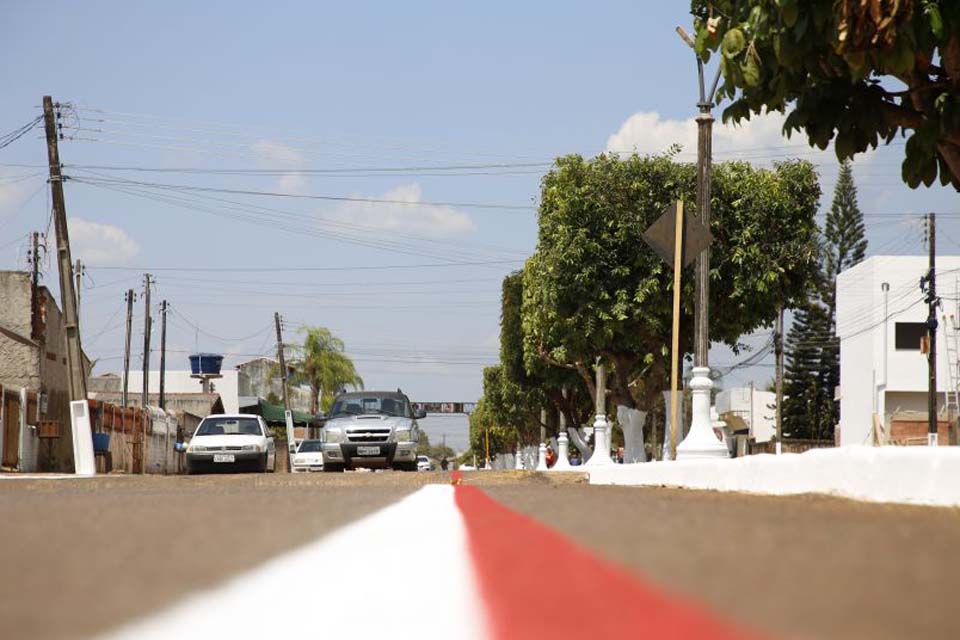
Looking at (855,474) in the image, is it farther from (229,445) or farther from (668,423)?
(229,445)

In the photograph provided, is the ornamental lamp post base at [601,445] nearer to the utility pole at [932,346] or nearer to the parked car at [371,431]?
the parked car at [371,431]

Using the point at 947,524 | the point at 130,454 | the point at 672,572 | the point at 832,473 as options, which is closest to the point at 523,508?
the point at 947,524

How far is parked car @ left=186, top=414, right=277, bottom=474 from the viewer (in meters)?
30.8

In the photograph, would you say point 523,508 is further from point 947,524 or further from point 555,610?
point 555,610

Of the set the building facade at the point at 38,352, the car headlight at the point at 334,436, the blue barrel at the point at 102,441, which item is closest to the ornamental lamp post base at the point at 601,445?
the car headlight at the point at 334,436

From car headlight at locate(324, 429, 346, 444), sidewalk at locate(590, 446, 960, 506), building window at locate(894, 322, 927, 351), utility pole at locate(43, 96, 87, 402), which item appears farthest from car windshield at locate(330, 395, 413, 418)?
building window at locate(894, 322, 927, 351)

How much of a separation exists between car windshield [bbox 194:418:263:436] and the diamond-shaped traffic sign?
1684cm

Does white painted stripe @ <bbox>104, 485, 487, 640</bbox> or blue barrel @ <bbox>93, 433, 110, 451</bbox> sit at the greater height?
white painted stripe @ <bbox>104, 485, 487, 640</bbox>

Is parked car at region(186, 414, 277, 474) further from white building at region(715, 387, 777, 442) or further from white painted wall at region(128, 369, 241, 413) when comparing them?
white painted wall at region(128, 369, 241, 413)

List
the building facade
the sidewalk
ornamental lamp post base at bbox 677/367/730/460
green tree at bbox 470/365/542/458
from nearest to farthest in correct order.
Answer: the sidewalk, ornamental lamp post base at bbox 677/367/730/460, the building facade, green tree at bbox 470/365/542/458

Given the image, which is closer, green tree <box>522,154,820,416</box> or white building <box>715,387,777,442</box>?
green tree <box>522,154,820,416</box>

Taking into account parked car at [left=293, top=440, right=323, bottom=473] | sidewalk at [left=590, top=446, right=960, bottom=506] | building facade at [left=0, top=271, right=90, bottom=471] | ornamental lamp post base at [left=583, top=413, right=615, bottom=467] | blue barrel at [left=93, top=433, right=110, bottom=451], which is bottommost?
parked car at [left=293, top=440, right=323, bottom=473]

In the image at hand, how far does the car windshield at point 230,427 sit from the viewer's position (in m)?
31.3

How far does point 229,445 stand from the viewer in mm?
30891
